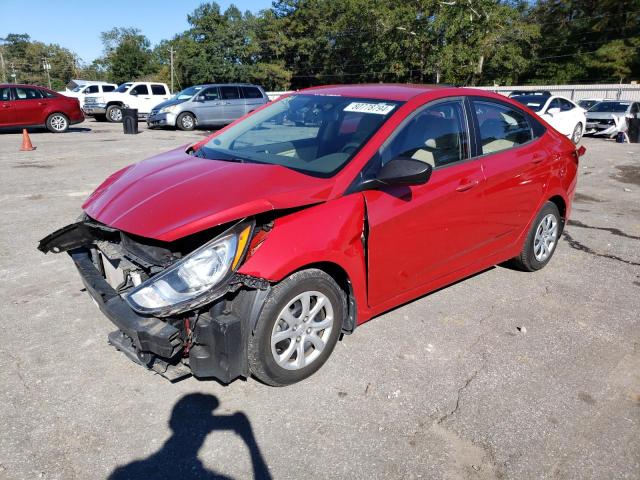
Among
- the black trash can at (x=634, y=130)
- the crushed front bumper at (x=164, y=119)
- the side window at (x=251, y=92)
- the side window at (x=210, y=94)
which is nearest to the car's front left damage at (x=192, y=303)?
the crushed front bumper at (x=164, y=119)

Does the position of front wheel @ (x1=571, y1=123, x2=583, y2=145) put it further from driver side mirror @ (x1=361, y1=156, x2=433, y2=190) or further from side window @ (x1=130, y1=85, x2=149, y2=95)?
side window @ (x1=130, y1=85, x2=149, y2=95)

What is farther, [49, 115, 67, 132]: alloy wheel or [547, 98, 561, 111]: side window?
[49, 115, 67, 132]: alloy wheel

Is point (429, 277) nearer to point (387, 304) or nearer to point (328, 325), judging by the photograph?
point (387, 304)

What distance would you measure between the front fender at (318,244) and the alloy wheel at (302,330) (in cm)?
22

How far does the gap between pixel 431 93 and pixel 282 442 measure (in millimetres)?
2589

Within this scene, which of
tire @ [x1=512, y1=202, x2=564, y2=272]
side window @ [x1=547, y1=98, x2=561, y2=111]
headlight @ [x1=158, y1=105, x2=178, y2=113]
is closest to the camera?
tire @ [x1=512, y1=202, x2=564, y2=272]

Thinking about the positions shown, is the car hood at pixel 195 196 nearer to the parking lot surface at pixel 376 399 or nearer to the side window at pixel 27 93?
the parking lot surface at pixel 376 399

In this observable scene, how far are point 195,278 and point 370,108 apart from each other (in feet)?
5.96

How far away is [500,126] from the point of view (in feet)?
14.0

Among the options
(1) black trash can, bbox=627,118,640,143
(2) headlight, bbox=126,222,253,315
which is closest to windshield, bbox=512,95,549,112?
(1) black trash can, bbox=627,118,640,143

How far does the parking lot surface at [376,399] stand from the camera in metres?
2.50

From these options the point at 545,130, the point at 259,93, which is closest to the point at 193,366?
the point at 545,130

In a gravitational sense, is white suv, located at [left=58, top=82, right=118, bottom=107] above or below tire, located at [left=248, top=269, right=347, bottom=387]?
above

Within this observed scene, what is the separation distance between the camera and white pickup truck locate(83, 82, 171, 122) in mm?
23062
